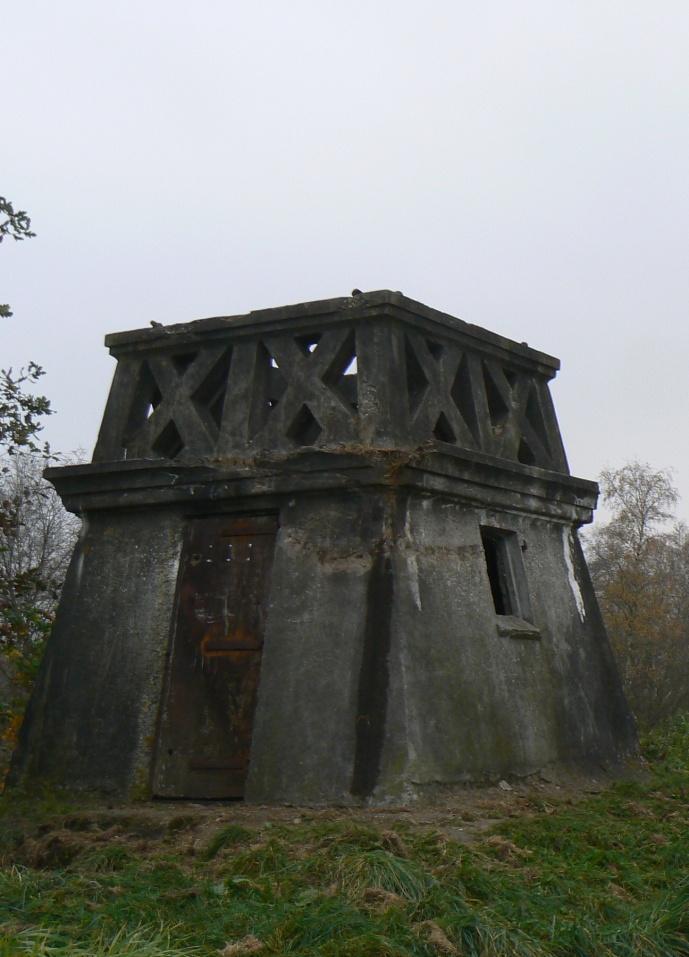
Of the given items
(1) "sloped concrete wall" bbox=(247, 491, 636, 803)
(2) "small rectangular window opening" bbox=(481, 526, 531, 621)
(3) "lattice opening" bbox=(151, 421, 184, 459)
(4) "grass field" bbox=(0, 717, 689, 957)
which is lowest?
(4) "grass field" bbox=(0, 717, 689, 957)

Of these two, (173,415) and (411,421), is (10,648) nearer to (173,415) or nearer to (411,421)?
(173,415)

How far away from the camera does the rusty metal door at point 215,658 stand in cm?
844

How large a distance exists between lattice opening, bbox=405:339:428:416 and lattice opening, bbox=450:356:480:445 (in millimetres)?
400

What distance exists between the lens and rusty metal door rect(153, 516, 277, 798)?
27.7ft

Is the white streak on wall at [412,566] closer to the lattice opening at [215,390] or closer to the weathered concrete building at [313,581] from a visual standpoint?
the weathered concrete building at [313,581]

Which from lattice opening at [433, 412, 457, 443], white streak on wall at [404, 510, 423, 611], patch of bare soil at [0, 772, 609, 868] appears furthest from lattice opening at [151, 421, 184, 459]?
patch of bare soil at [0, 772, 609, 868]

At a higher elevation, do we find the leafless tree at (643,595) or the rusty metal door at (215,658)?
the leafless tree at (643,595)

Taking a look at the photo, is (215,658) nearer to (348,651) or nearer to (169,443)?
(348,651)

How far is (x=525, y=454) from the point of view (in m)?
10.9

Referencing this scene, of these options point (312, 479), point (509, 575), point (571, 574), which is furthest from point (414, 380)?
point (571, 574)

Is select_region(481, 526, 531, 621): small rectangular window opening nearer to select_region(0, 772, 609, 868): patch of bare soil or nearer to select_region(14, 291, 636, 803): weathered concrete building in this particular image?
select_region(14, 291, 636, 803): weathered concrete building

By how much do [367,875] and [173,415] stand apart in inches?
209

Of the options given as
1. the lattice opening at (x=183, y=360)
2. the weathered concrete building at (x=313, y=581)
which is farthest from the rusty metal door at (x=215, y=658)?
the lattice opening at (x=183, y=360)

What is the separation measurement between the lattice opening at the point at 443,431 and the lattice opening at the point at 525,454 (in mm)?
1358
